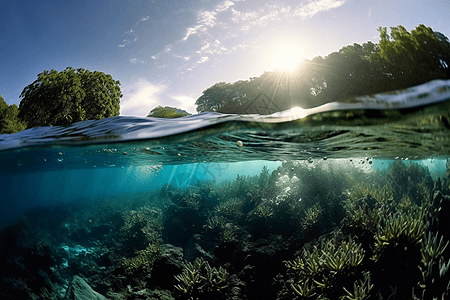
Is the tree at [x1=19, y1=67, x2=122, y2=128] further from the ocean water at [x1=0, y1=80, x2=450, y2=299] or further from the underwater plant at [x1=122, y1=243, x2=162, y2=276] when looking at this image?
the underwater plant at [x1=122, y1=243, x2=162, y2=276]

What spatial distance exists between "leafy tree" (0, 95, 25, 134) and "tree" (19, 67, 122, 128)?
11.3m

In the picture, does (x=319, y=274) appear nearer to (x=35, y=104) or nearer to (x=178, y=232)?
(x=178, y=232)

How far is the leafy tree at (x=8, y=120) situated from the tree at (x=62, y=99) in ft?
37.0

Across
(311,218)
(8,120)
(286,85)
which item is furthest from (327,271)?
(8,120)

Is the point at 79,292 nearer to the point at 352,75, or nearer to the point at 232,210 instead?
the point at 232,210

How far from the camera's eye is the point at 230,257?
9.71 m

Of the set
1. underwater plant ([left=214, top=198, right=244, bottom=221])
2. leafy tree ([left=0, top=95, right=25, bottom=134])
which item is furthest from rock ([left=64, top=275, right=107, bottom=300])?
leafy tree ([left=0, top=95, right=25, bottom=134])

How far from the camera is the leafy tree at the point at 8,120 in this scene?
18.2 meters

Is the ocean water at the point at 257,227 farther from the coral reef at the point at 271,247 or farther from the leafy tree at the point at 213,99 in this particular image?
the leafy tree at the point at 213,99

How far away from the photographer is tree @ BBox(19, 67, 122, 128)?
399 inches

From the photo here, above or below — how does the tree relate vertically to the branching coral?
above

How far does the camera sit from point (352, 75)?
889 centimetres

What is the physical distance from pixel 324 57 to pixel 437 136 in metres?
6.63

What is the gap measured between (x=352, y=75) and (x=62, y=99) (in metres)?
14.0
